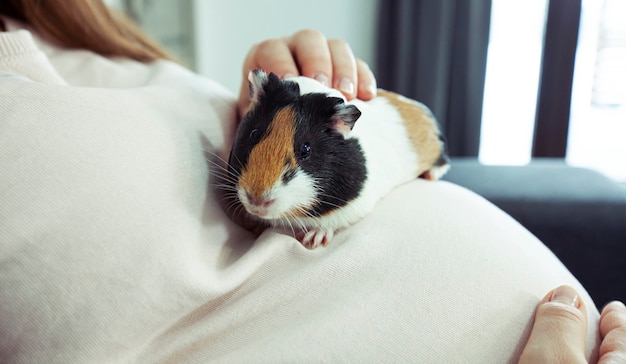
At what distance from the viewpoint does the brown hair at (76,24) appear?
33.3 inches

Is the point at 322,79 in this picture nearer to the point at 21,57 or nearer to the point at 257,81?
the point at 257,81

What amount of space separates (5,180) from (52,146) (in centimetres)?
5

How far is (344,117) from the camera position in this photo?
62 cm

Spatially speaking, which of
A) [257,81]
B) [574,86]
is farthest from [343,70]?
[574,86]

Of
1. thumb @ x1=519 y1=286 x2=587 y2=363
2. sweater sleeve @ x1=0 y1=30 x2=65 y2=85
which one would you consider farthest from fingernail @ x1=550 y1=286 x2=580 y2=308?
sweater sleeve @ x1=0 y1=30 x2=65 y2=85

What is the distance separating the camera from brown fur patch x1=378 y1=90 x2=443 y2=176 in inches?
34.4

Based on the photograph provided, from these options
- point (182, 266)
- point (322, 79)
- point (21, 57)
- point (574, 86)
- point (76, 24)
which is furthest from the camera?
point (574, 86)

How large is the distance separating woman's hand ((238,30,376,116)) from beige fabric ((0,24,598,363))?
0.62 feet

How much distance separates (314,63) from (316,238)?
282 millimetres

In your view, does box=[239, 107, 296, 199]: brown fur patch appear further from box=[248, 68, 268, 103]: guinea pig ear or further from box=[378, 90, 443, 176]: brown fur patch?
box=[378, 90, 443, 176]: brown fur patch

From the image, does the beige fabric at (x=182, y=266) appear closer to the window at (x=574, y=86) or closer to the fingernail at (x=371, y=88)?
the fingernail at (x=371, y=88)

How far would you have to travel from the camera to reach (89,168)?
455 millimetres

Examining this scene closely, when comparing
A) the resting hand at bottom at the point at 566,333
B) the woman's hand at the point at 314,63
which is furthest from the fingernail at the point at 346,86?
the resting hand at bottom at the point at 566,333

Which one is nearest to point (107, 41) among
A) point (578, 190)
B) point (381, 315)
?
point (381, 315)
